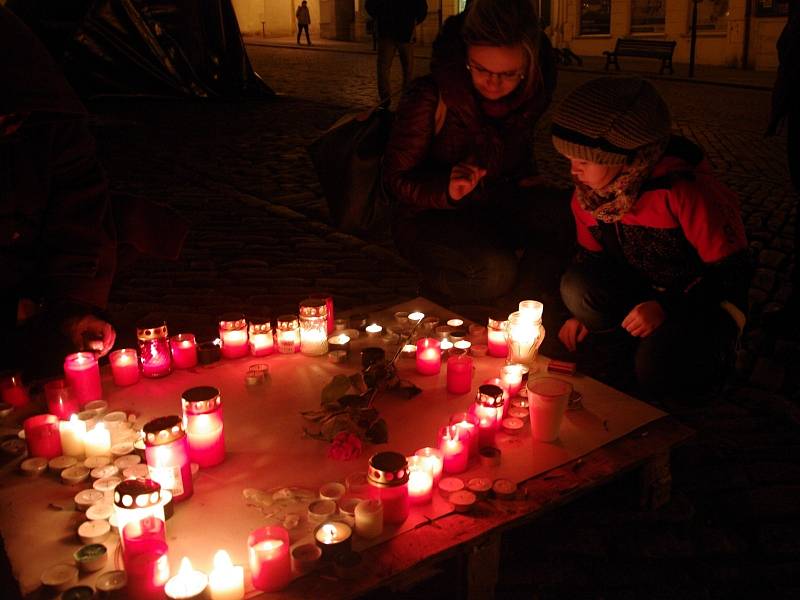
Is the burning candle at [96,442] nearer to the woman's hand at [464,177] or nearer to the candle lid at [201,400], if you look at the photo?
the candle lid at [201,400]

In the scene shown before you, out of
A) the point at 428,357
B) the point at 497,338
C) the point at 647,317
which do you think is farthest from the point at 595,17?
the point at 428,357

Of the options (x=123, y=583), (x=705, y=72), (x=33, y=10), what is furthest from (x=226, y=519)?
(x=705, y=72)

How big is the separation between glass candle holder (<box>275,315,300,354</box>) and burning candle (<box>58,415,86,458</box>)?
90cm

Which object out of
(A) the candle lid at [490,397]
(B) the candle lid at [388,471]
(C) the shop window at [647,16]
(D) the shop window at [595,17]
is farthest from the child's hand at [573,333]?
(D) the shop window at [595,17]

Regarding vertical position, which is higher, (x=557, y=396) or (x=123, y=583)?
(x=557, y=396)

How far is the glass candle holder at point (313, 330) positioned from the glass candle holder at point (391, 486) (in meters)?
1.07

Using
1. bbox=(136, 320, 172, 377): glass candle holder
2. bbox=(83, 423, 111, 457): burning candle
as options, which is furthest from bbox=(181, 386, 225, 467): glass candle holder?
bbox=(136, 320, 172, 377): glass candle holder

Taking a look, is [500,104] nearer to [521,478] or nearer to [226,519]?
[521,478]

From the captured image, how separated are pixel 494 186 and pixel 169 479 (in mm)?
2342

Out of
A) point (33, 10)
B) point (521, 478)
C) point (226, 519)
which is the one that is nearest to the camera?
point (226, 519)

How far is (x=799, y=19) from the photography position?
3.83m

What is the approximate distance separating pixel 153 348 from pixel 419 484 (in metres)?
1.28

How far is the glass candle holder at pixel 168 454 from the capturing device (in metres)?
2.08

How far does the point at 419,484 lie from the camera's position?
210 centimetres
